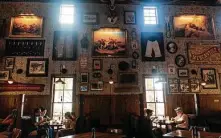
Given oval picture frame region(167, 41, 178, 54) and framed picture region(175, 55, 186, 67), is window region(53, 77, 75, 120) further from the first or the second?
framed picture region(175, 55, 186, 67)

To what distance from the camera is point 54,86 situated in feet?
28.7

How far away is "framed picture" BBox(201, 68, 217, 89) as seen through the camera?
895 centimetres

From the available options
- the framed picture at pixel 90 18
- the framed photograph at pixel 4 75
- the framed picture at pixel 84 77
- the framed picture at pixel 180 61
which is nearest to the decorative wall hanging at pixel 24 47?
the framed photograph at pixel 4 75

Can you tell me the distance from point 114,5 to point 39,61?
→ 4.18 m

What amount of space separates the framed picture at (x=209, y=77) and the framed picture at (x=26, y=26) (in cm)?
738

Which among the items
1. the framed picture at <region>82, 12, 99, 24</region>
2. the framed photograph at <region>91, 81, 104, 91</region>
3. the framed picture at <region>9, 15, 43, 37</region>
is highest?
the framed picture at <region>82, 12, 99, 24</region>

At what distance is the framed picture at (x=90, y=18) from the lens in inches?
368

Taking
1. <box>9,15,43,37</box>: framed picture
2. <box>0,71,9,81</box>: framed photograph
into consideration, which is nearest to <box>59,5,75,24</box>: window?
<box>9,15,43,37</box>: framed picture

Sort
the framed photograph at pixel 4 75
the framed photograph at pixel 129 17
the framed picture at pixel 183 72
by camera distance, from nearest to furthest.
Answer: the framed photograph at pixel 4 75 → the framed picture at pixel 183 72 → the framed photograph at pixel 129 17

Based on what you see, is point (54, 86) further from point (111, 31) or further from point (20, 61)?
point (111, 31)

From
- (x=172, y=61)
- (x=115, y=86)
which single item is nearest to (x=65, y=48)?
(x=115, y=86)

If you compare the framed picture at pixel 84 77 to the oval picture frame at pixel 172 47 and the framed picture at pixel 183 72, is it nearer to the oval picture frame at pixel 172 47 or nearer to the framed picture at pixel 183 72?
the oval picture frame at pixel 172 47

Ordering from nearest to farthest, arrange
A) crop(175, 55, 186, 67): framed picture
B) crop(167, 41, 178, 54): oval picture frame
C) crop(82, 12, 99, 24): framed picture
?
crop(175, 55, 186, 67): framed picture < crop(167, 41, 178, 54): oval picture frame < crop(82, 12, 99, 24): framed picture

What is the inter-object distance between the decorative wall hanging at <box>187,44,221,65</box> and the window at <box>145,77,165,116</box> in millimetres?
1837
